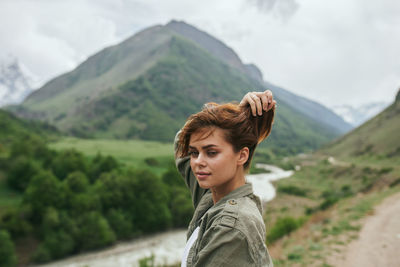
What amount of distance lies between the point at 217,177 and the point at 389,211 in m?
25.0

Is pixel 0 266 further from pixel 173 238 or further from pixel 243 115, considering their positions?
pixel 243 115

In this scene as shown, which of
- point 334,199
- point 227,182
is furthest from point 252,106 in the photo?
point 334,199

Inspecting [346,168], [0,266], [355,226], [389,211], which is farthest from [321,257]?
[346,168]

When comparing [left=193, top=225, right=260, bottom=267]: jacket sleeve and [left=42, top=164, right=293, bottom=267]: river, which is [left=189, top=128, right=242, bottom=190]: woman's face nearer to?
[left=193, top=225, right=260, bottom=267]: jacket sleeve

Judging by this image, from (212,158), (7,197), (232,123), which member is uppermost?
(232,123)

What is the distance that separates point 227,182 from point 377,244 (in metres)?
16.5

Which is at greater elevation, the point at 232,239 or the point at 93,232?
the point at 232,239

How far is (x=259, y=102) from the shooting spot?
2.65 metres

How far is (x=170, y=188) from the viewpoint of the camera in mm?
63000

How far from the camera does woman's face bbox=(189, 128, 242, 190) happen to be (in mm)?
2469

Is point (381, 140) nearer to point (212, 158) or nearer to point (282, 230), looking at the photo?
point (282, 230)

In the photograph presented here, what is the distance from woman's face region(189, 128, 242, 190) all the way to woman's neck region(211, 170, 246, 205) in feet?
0.36

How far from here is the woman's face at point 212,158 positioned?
2.47 metres

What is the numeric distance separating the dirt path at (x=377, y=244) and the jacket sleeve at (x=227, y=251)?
13.0 meters
